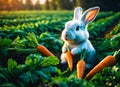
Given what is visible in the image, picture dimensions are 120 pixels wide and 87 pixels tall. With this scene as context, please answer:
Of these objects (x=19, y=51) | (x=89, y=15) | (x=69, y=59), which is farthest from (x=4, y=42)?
(x=89, y=15)

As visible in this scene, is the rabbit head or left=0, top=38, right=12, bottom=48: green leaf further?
the rabbit head

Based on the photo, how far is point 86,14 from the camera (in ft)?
19.1

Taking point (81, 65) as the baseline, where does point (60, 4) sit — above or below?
below

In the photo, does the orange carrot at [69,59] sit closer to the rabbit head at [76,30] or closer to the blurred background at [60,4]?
the rabbit head at [76,30]

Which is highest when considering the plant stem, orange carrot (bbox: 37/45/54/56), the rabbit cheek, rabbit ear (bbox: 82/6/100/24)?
rabbit ear (bbox: 82/6/100/24)

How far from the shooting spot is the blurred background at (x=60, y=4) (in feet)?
83.5

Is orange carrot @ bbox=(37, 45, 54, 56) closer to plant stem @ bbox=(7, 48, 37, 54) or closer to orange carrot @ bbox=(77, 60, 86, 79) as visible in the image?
plant stem @ bbox=(7, 48, 37, 54)

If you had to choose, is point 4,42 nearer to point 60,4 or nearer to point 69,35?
point 69,35

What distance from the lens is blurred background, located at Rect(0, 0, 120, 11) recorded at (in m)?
25.5

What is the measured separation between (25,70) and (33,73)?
0.14 metres

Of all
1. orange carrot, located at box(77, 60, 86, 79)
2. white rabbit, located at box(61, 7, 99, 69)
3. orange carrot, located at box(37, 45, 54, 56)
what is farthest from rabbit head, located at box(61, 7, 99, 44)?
orange carrot, located at box(77, 60, 86, 79)

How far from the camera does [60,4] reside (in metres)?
77.5

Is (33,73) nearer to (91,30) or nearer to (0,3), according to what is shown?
(91,30)

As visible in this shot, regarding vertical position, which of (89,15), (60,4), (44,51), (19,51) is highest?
(89,15)
